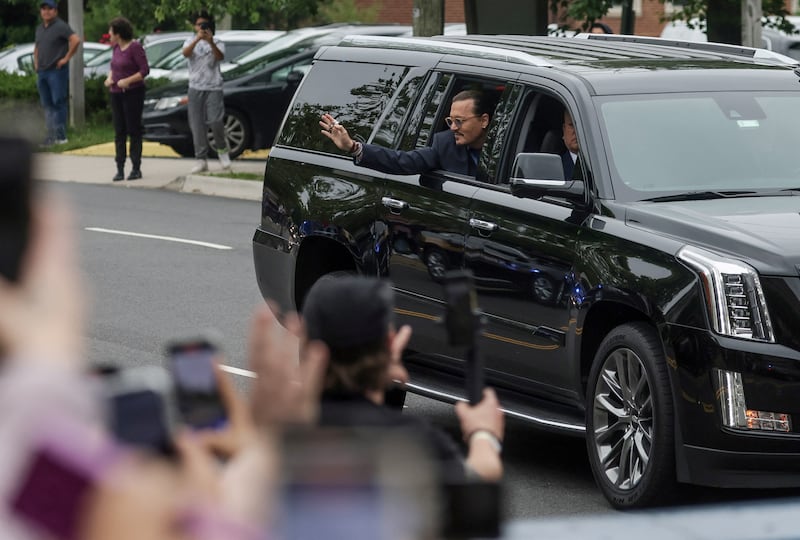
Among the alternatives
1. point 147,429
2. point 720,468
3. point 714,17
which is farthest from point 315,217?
point 714,17

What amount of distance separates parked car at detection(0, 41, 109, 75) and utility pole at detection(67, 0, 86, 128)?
447cm

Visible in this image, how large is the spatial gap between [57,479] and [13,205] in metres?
0.29

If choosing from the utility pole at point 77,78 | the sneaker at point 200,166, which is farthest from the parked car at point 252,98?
the utility pole at point 77,78

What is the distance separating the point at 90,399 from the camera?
1.81 metres

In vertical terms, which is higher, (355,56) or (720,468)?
(355,56)

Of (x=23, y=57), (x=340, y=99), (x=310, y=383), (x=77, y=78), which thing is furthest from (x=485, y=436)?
(x=23, y=57)

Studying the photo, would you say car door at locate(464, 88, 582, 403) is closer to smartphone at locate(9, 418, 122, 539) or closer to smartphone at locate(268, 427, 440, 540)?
smartphone at locate(268, 427, 440, 540)

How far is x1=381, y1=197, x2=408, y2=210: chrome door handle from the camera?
7891mm

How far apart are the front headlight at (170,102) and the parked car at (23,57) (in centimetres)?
1000

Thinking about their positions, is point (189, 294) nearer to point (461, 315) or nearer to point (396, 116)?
point (396, 116)

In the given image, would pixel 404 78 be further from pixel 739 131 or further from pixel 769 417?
pixel 769 417

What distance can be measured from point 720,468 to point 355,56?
363 cm

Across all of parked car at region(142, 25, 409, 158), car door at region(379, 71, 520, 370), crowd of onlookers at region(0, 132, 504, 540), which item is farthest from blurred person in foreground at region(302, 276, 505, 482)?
parked car at region(142, 25, 409, 158)

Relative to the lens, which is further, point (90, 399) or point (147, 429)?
point (147, 429)
